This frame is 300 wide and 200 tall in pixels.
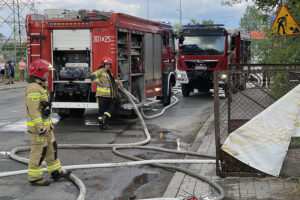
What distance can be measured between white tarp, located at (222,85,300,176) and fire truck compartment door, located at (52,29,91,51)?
20.0ft

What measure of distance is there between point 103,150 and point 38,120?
262 cm

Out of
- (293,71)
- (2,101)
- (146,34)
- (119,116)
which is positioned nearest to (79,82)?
(119,116)

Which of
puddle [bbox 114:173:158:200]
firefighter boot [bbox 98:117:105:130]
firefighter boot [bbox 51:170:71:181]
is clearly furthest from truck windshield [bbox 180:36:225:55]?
firefighter boot [bbox 51:170:71:181]

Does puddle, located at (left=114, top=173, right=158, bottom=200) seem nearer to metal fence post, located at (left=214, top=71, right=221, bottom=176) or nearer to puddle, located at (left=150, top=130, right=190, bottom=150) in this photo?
metal fence post, located at (left=214, top=71, right=221, bottom=176)

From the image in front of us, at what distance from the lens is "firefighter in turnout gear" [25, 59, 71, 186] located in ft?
18.9

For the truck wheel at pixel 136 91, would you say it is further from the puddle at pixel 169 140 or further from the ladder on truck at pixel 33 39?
the ladder on truck at pixel 33 39

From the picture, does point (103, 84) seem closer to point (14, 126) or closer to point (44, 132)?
point (14, 126)

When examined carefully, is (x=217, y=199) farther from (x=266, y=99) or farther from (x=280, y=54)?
(x=280, y=54)

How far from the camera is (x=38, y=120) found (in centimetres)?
573

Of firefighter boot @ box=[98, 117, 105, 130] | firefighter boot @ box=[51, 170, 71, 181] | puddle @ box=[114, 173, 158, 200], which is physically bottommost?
puddle @ box=[114, 173, 158, 200]

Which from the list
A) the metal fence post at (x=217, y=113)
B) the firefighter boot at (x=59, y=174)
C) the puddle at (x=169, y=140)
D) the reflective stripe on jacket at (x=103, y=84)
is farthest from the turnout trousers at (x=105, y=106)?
the metal fence post at (x=217, y=113)

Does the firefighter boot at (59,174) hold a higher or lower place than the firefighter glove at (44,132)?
lower

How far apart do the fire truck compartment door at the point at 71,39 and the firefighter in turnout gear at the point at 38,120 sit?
16.2 feet

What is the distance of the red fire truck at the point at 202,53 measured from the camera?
17.3m
